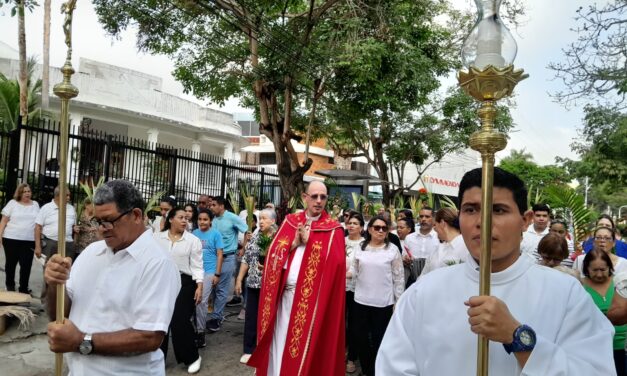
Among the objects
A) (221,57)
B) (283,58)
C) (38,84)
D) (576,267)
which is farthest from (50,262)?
(38,84)

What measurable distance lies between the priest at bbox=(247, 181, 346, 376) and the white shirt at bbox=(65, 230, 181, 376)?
2.53 m

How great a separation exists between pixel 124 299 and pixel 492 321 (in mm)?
1696

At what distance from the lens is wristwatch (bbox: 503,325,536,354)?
166 cm

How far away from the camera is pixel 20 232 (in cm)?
790

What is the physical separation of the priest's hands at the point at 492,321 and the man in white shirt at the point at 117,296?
1511 millimetres

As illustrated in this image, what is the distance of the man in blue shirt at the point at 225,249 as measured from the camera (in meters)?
7.90

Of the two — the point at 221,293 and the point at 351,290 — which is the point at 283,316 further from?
the point at 221,293

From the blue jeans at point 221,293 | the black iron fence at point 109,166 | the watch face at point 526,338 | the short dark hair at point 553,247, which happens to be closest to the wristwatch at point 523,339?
the watch face at point 526,338

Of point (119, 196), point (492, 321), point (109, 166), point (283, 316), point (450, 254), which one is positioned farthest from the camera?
point (109, 166)

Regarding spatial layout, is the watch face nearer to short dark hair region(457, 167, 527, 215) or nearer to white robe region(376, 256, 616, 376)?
white robe region(376, 256, 616, 376)

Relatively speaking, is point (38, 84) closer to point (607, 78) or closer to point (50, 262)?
point (607, 78)

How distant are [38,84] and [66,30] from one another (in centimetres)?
1812

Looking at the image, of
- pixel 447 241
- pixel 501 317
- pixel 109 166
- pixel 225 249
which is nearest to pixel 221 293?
pixel 225 249

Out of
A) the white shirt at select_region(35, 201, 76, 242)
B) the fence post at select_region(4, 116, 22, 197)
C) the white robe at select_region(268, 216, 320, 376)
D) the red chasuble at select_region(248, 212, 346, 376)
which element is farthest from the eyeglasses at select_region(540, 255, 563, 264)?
the fence post at select_region(4, 116, 22, 197)
